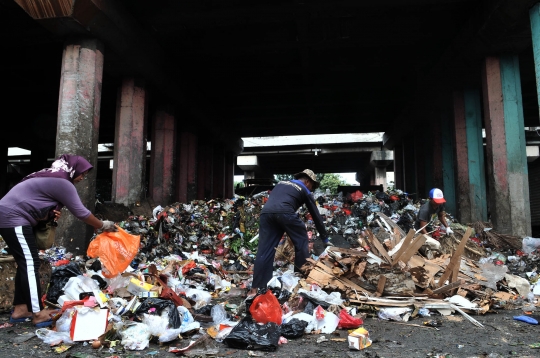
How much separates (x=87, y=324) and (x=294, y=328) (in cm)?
146

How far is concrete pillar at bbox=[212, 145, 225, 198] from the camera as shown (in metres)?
16.3

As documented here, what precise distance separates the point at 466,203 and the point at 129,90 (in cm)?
798

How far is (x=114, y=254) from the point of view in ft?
11.4

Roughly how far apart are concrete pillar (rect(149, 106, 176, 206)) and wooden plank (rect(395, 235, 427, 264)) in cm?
728

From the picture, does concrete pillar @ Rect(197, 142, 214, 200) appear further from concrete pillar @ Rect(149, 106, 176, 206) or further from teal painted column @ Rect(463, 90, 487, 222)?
teal painted column @ Rect(463, 90, 487, 222)

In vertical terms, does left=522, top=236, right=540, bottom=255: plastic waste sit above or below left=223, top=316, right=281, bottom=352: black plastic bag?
above

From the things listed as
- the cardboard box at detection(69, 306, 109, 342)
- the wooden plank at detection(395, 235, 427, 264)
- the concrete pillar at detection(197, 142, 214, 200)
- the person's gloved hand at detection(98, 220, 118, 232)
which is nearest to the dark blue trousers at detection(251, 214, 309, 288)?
the wooden plank at detection(395, 235, 427, 264)

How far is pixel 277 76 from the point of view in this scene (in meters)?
10.9

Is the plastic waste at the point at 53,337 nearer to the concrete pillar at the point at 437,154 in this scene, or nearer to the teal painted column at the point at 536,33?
the teal painted column at the point at 536,33

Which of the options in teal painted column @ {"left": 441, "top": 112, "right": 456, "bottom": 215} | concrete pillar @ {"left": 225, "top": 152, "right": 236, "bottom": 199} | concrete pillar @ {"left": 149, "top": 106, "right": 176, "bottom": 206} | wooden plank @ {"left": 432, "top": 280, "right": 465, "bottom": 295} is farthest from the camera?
concrete pillar @ {"left": 225, "top": 152, "right": 236, "bottom": 199}

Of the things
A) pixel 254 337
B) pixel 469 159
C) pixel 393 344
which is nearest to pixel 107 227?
pixel 254 337

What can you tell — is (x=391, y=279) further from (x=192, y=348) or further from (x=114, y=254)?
(x=114, y=254)

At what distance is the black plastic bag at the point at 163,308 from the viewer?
9.48 feet

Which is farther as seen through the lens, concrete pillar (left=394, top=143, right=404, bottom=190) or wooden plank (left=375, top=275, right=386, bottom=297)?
concrete pillar (left=394, top=143, right=404, bottom=190)
